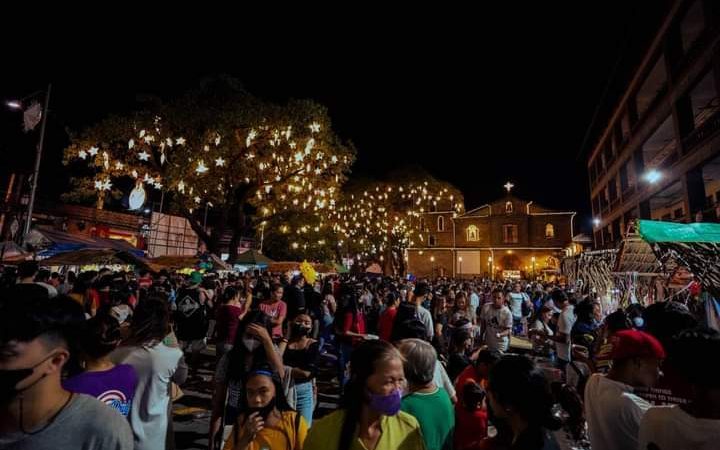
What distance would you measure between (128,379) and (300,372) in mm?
1665

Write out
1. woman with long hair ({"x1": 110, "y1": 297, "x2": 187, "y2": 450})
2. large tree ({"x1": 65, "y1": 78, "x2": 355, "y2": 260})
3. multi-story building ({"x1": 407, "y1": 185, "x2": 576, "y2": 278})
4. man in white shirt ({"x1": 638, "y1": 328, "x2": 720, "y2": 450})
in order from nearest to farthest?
man in white shirt ({"x1": 638, "y1": 328, "x2": 720, "y2": 450}) → woman with long hair ({"x1": 110, "y1": 297, "x2": 187, "y2": 450}) → large tree ({"x1": 65, "y1": 78, "x2": 355, "y2": 260}) → multi-story building ({"x1": 407, "y1": 185, "x2": 576, "y2": 278})

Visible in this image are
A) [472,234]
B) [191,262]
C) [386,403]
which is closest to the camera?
[386,403]

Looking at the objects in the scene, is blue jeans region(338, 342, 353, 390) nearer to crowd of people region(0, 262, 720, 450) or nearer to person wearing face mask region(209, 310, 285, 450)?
crowd of people region(0, 262, 720, 450)

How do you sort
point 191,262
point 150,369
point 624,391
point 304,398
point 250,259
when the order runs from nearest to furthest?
point 624,391 < point 150,369 < point 304,398 < point 191,262 < point 250,259

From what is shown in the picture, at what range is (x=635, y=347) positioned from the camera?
2.43 metres

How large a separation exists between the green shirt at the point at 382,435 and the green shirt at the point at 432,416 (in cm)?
46

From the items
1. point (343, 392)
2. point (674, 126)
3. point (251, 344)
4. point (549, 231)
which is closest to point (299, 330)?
point (251, 344)

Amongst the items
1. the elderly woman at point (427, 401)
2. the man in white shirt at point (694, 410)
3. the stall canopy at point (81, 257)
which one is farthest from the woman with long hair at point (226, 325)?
the stall canopy at point (81, 257)

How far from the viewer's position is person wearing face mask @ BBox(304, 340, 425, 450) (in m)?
1.93

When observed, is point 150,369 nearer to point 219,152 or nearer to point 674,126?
point 219,152

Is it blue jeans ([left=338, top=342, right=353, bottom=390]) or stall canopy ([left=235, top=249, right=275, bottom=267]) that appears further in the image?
stall canopy ([left=235, top=249, right=275, bottom=267])

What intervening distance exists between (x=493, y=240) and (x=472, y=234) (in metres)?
3.00

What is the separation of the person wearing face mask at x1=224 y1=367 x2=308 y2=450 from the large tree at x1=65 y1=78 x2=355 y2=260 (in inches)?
544

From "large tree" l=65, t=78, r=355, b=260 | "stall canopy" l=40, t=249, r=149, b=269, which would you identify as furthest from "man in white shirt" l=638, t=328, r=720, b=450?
"large tree" l=65, t=78, r=355, b=260
